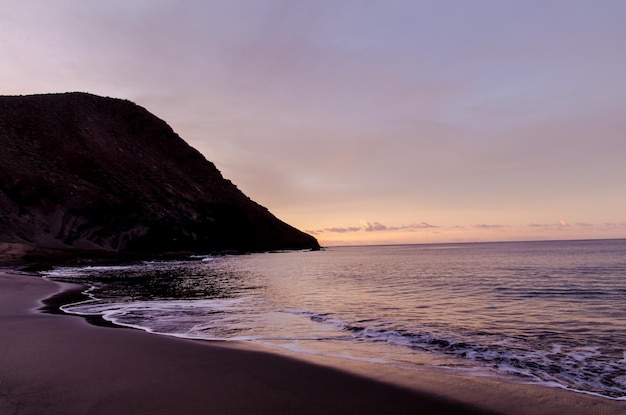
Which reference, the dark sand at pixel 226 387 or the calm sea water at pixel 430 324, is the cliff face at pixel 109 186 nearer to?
the calm sea water at pixel 430 324

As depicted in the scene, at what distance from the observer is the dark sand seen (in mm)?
4824

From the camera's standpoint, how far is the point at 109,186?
2849 inches

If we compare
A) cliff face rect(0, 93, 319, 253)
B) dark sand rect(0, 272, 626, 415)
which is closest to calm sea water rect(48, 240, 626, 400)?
dark sand rect(0, 272, 626, 415)

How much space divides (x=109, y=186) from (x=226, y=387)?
7540cm

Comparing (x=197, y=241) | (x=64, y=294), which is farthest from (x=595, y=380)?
(x=197, y=241)

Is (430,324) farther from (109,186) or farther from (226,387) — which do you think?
(109,186)

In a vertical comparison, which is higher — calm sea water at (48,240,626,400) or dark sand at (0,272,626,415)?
dark sand at (0,272,626,415)

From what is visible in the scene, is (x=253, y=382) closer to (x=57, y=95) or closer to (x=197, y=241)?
(x=197, y=241)

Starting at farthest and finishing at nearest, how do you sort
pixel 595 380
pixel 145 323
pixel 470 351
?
pixel 145 323, pixel 470 351, pixel 595 380

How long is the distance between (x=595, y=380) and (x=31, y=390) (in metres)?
8.01

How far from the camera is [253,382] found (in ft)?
19.1

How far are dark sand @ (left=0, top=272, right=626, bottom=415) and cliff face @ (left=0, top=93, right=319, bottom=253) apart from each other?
53484 millimetres

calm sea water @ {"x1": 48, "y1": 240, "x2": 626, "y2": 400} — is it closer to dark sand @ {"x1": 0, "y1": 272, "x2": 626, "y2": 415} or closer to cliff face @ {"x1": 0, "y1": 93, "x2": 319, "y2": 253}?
dark sand @ {"x1": 0, "y1": 272, "x2": 626, "y2": 415}

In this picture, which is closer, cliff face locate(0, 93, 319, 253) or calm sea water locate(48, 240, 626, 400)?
calm sea water locate(48, 240, 626, 400)
